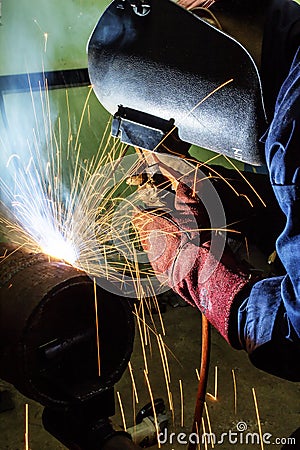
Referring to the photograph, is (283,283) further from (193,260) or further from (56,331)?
(56,331)

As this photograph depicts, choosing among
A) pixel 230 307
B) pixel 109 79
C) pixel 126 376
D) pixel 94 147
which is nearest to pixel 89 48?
pixel 109 79

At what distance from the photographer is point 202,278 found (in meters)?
1.59

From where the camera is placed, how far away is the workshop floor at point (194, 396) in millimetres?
2455

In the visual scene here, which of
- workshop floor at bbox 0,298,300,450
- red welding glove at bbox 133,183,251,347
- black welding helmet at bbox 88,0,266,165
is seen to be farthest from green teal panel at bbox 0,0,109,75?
workshop floor at bbox 0,298,300,450

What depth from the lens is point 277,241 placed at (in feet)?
3.73

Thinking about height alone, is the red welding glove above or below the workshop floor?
above

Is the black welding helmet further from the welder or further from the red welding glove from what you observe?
the red welding glove

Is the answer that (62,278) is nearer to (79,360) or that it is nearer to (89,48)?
(79,360)

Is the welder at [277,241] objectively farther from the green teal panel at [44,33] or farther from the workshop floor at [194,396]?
the green teal panel at [44,33]

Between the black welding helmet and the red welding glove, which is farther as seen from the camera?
the red welding glove

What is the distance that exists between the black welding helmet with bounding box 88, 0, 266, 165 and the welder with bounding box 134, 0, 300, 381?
44 millimetres

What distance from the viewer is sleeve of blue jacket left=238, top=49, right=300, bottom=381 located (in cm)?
106
